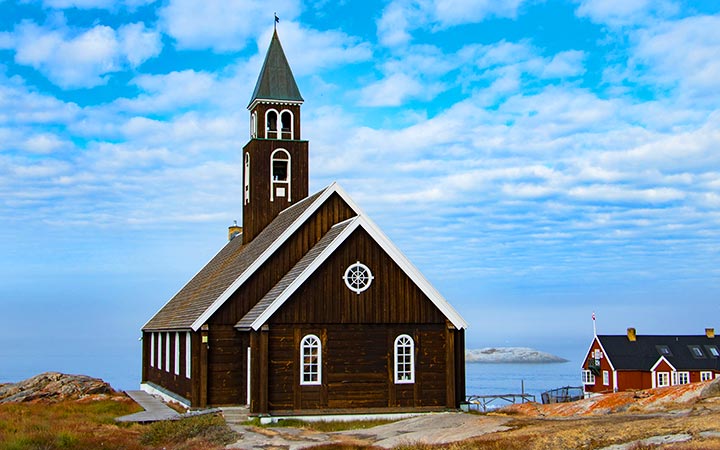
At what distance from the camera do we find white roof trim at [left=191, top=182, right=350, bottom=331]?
31703 millimetres

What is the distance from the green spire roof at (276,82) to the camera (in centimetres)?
3906

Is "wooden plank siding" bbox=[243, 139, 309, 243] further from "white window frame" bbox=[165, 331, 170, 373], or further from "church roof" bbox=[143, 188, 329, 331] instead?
"white window frame" bbox=[165, 331, 170, 373]

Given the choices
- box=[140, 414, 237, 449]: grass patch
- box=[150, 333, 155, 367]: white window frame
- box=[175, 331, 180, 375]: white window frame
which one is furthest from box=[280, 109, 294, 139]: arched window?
box=[140, 414, 237, 449]: grass patch

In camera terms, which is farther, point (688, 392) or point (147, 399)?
point (147, 399)

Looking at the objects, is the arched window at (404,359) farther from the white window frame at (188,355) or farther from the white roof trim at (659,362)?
the white roof trim at (659,362)

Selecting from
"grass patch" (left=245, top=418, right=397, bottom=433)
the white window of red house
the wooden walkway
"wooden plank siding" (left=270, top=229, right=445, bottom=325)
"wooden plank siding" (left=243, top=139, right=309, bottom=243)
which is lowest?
the white window of red house

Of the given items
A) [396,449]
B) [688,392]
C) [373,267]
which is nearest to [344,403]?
[373,267]

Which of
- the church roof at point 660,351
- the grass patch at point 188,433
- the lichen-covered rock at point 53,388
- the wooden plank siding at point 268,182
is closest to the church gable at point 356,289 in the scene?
the grass patch at point 188,433

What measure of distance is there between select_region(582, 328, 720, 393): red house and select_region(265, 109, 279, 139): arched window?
138 feet

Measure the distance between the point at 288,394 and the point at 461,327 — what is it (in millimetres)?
6605

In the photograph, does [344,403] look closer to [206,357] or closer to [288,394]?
[288,394]

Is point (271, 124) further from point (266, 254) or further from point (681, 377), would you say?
point (681, 377)

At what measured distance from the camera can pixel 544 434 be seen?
73.9ft

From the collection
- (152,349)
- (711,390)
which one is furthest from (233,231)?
(711,390)
